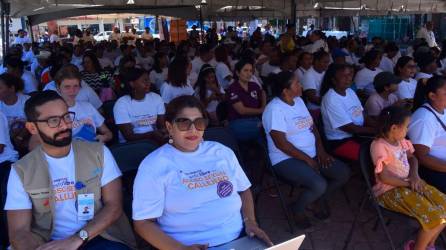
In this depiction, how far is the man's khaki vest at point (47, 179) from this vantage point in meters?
2.04

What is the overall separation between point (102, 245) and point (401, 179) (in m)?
1.90

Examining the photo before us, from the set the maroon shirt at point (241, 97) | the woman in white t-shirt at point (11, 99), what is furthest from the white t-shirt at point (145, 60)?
the woman in white t-shirt at point (11, 99)

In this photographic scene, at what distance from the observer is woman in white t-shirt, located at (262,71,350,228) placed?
329 cm

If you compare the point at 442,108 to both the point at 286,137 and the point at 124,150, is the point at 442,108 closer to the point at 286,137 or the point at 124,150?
the point at 286,137

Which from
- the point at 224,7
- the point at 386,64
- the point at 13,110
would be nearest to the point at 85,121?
the point at 13,110

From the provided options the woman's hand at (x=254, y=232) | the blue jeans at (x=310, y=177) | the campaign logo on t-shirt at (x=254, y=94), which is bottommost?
the blue jeans at (x=310, y=177)

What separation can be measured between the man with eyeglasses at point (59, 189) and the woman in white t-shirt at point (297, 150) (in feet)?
4.86

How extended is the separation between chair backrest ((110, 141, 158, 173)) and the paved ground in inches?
48.8

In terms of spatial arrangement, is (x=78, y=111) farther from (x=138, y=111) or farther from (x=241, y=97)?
(x=241, y=97)

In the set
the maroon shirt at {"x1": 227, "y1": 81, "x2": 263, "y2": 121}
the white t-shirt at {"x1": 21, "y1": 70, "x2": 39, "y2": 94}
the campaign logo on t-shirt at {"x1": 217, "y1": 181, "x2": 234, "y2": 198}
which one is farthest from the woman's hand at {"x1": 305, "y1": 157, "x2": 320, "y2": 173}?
the white t-shirt at {"x1": 21, "y1": 70, "x2": 39, "y2": 94}

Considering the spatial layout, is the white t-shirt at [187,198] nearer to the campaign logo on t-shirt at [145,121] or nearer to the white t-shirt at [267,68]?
the campaign logo on t-shirt at [145,121]

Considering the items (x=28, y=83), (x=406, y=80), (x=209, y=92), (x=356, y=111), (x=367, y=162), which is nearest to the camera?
(x=367, y=162)

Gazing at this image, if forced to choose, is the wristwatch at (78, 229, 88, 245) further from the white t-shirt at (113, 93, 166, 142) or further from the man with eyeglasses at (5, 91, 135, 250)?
the white t-shirt at (113, 93, 166, 142)

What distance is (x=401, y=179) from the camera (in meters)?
2.85
